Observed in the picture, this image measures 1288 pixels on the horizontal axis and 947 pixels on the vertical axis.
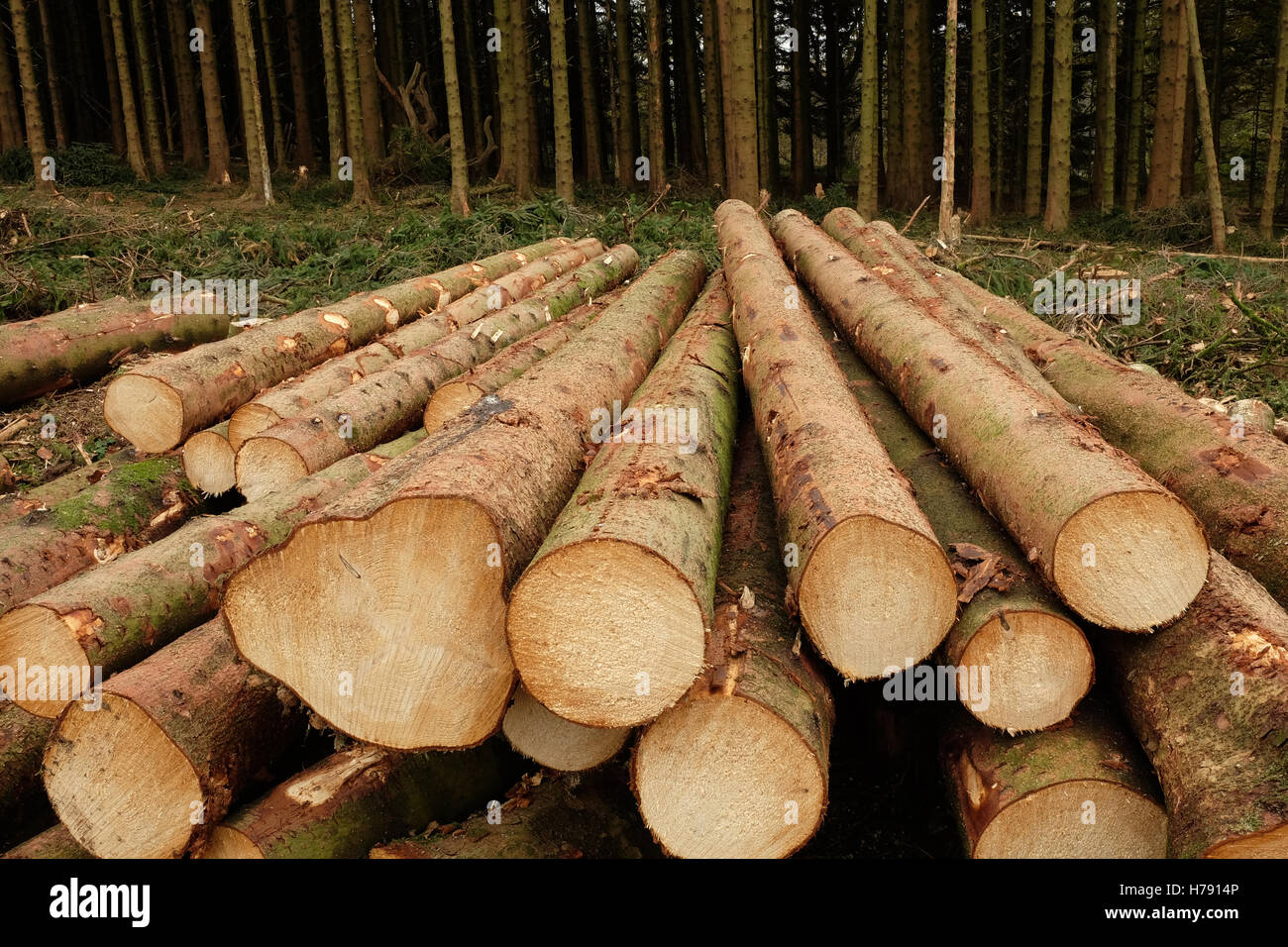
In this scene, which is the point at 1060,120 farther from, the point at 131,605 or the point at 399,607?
the point at 131,605

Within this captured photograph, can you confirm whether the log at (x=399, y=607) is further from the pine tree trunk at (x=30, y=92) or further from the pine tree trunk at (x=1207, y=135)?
the pine tree trunk at (x=30, y=92)

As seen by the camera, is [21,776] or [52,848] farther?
[21,776]

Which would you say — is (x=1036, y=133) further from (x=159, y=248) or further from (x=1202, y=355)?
(x=159, y=248)

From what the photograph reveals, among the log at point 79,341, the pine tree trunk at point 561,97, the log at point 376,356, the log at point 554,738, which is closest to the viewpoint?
the log at point 554,738

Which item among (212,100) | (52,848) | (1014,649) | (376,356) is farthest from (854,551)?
(212,100)

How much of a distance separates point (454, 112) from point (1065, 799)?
1160 centimetres

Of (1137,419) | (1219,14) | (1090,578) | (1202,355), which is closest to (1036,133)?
(1219,14)

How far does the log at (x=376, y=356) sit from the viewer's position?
4445 mm

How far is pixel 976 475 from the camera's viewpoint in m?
3.12

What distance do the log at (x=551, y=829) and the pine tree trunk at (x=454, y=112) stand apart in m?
9.81

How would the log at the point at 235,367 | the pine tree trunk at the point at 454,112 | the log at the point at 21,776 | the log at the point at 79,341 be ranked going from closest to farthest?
the log at the point at 21,776 → the log at the point at 235,367 → the log at the point at 79,341 → the pine tree trunk at the point at 454,112

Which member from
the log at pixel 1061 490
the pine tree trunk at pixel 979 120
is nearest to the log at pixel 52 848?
the log at pixel 1061 490

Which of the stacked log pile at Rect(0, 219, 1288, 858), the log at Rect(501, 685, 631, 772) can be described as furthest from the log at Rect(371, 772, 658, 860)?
the log at Rect(501, 685, 631, 772)

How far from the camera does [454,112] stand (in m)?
11.6
